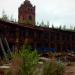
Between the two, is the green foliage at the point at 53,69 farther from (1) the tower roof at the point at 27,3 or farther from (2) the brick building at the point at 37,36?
(1) the tower roof at the point at 27,3

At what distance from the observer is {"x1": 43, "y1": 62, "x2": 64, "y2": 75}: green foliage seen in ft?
40.6

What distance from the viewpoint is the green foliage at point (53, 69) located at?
1238 cm

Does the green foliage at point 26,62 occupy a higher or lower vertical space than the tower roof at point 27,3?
lower

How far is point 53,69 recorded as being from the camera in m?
12.8

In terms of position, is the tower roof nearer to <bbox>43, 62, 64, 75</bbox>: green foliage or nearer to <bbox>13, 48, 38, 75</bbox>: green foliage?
<bbox>43, 62, 64, 75</bbox>: green foliage

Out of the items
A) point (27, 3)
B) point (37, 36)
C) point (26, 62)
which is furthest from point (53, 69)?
point (27, 3)

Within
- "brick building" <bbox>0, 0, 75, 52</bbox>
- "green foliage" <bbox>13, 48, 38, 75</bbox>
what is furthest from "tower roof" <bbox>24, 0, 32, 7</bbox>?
"green foliage" <bbox>13, 48, 38, 75</bbox>

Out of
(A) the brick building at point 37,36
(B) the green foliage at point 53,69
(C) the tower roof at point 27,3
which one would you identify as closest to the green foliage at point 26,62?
(B) the green foliage at point 53,69

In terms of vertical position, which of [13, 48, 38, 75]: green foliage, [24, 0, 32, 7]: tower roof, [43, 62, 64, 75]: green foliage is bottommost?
[43, 62, 64, 75]: green foliage

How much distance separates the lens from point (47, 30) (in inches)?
1219

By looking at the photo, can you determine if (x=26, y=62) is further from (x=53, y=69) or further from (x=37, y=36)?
(x=37, y=36)

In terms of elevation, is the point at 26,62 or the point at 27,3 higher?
the point at 27,3

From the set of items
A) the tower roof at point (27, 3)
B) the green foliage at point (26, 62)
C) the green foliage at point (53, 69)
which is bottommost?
the green foliage at point (53, 69)

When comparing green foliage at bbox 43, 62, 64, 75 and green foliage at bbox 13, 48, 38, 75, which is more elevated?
green foliage at bbox 13, 48, 38, 75
